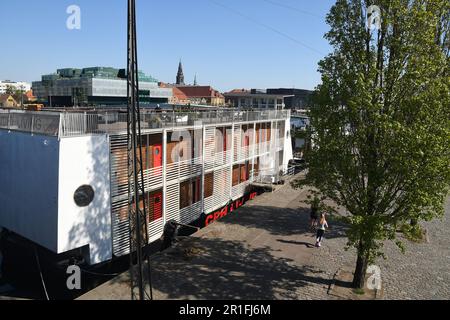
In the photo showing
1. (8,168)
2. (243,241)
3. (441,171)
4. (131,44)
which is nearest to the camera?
(131,44)

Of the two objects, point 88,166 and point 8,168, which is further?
point 8,168

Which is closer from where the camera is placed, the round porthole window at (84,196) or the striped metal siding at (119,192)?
the round porthole window at (84,196)

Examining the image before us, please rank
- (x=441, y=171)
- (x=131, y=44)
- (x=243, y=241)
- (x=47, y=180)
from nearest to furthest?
(x=131, y=44) < (x=441, y=171) < (x=47, y=180) < (x=243, y=241)

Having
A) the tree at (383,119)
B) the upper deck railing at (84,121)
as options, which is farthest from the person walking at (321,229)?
the upper deck railing at (84,121)

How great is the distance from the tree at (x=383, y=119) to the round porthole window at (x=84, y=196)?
7408 mm

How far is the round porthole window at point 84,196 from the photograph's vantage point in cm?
1189

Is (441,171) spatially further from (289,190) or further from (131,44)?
(289,190)

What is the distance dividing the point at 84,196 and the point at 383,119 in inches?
379

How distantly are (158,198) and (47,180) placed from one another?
498 centimetres

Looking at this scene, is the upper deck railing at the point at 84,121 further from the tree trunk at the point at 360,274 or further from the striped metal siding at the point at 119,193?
the tree trunk at the point at 360,274

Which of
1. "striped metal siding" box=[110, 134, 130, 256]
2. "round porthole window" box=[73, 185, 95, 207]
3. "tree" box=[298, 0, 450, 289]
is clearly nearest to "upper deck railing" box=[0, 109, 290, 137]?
"striped metal siding" box=[110, 134, 130, 256]

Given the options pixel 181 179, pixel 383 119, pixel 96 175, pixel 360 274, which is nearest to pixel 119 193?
pixel 96 175
